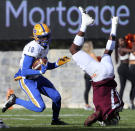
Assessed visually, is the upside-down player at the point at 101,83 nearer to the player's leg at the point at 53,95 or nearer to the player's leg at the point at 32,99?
the player's leg at the point at 53,95

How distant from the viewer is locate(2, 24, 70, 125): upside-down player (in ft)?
32.6

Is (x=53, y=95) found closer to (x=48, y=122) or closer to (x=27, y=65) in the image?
(x=27, y=65)

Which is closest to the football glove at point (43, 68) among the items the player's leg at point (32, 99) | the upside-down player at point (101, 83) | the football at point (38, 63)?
the football at point (38, 63)

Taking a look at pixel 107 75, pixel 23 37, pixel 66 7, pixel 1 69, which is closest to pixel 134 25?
pixel 66 7

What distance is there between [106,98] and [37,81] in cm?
149

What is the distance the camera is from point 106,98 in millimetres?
9148

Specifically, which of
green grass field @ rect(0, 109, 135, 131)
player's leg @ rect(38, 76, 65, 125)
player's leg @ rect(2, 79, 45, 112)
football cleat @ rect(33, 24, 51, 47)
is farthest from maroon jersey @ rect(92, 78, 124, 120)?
football cleat @ rect(33, 24, 51, 47)

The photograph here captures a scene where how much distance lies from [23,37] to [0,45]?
1211 mm

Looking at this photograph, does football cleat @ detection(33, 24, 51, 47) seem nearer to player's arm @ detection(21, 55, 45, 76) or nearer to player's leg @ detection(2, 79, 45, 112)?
player's arm @ detection(21, 55, 45, 76)

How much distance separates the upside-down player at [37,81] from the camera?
9945mm

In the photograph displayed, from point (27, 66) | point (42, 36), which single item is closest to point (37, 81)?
point (27, 66)

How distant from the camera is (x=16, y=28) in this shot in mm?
16484

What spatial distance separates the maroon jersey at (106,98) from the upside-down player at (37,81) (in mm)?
986

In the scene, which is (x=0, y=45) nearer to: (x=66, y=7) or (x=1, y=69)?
(x=1, y=69)
